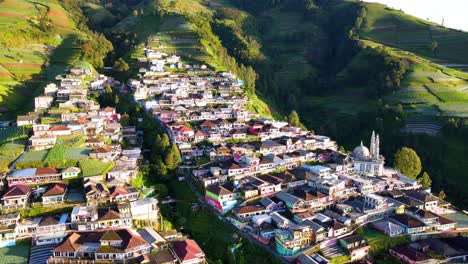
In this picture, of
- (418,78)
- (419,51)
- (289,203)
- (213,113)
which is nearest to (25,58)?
(213,113)

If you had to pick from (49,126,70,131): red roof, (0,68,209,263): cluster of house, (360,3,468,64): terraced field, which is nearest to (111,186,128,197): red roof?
(0,68,209,263): cluster of house

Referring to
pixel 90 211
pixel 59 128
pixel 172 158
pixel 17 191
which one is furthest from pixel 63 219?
pixel 59 128

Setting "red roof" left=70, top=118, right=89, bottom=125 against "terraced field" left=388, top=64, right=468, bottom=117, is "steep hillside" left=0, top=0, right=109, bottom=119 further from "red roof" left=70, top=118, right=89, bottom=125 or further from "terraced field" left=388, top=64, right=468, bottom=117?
"terraced field" left=388, top=64, right=468, bottom=117

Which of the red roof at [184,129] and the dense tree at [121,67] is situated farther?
the dense tree at [121,67]

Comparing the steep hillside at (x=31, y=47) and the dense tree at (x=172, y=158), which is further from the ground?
the steep hillside at (x=31, y=47)

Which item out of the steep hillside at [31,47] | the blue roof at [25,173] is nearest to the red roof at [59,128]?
the blue roof at [25,173]

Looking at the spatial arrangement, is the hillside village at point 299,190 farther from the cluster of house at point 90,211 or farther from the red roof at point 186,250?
the cluster of house at point 90,211
